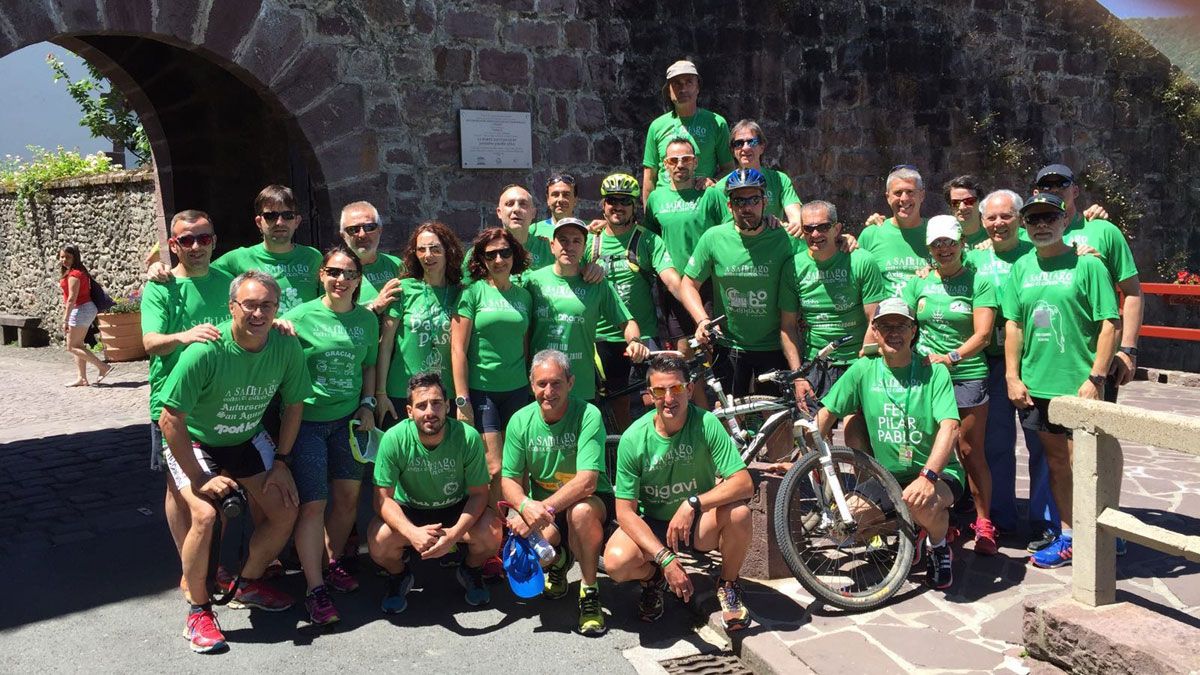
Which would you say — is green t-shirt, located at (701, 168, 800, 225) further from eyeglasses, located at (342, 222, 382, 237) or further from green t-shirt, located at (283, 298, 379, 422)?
green t-shirt, located at (283, 298, 379, 422)

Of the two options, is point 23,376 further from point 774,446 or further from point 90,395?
point 774,446

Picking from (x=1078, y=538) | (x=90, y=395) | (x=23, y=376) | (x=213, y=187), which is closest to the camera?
(x=1078, y=538)

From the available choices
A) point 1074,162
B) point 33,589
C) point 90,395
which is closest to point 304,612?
point 33,589

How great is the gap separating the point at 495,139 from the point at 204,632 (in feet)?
14.1

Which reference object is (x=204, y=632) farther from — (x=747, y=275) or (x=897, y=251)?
(x=897, y=251)

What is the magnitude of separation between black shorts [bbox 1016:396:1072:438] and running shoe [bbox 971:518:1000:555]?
52 cm

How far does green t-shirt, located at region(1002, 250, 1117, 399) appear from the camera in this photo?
4590 millimetres

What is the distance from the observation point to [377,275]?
532 cm

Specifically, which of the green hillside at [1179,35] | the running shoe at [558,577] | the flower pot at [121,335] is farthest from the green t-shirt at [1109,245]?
the flower pot at [121,335]

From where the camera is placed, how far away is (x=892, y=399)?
4664 millimetres

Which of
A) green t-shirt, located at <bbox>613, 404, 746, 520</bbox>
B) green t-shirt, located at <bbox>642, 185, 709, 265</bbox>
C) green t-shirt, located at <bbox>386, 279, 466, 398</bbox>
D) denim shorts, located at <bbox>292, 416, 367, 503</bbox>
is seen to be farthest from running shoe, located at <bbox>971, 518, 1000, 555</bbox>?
denim shorts, located at <bbox>292, 416, 367, 503</bbox>

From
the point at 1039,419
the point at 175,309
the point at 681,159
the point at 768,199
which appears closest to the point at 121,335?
the point at 175,309

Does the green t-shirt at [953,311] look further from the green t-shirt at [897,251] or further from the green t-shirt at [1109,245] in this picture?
the green t-shirt at [1109,245]

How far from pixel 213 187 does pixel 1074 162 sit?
8.60m
